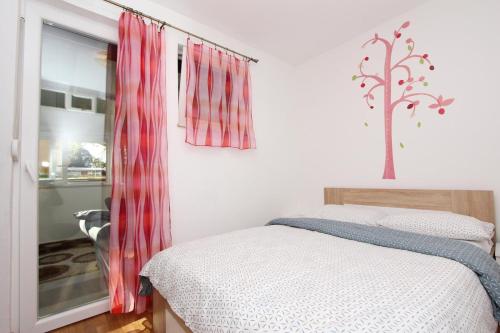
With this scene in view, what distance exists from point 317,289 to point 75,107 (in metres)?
1.98

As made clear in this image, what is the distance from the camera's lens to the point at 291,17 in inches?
90.7

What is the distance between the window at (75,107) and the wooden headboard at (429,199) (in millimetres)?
2313

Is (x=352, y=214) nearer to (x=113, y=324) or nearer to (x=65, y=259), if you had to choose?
(x=113, y=324)

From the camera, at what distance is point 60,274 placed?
5.70 feet

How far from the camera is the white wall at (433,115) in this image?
1.84 metres

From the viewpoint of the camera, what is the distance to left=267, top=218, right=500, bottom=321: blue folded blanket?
1.15m

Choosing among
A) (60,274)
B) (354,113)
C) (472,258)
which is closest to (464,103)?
(354,113)

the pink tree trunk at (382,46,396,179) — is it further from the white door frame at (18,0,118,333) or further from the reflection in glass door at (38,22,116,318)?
the white door frame at (18,0,118,333)

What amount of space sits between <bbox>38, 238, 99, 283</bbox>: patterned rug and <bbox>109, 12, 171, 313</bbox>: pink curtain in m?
0.27

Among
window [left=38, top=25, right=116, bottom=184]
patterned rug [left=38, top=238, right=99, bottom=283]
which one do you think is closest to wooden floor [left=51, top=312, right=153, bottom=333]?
patterned rug [left=38, top=238, right=99, bottom=283]

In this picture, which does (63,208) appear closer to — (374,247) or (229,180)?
(229,180)

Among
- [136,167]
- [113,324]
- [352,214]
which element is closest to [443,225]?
[352,214]

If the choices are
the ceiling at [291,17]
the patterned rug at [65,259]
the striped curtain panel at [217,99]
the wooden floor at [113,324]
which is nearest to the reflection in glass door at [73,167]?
the patterned rug at [65,259]

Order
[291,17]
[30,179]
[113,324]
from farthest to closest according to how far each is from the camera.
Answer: [291,17] < [113,324] < [30,179]
